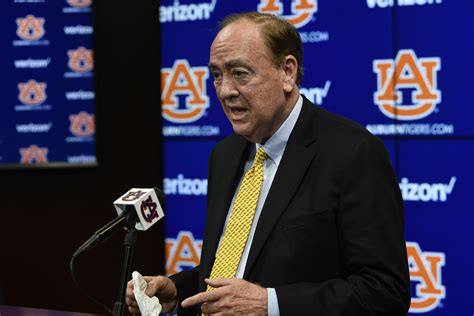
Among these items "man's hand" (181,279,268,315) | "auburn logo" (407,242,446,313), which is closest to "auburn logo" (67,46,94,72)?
"auburn logo" (407,242,446,313)

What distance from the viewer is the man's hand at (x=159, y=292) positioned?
194 centimetres

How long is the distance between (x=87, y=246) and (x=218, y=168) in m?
0.69

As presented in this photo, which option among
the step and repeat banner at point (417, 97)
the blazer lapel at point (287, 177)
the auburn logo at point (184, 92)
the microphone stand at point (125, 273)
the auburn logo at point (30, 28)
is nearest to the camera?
the microphone stand at point (125, 273)

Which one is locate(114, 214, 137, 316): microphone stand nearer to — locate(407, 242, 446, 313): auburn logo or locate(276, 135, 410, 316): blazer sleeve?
locate(276, 135, 410, 316): blazer sleeve

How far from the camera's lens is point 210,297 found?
173 centimetres

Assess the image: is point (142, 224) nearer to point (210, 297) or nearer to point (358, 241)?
point (210, 297)

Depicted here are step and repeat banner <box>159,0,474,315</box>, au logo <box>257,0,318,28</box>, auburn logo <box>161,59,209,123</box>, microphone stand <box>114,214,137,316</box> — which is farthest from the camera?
auburn logo <box>161,59,209,123</box>

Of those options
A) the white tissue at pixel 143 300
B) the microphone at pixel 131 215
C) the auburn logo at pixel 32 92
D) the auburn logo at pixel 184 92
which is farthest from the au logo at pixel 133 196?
the auburn logo at pixel 32 92

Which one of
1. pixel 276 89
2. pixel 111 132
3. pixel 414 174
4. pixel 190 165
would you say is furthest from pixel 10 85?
pixel 276 89

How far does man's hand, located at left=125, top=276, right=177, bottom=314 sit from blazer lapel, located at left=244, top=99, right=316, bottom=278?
0.23 meters

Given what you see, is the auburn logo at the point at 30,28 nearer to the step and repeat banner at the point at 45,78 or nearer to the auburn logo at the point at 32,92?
the step and repeat banner at the point at 45,78

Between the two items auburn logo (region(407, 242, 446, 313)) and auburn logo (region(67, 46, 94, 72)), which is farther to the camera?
auburn logo (region(67, 46, 94, 72))

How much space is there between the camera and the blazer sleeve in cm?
181

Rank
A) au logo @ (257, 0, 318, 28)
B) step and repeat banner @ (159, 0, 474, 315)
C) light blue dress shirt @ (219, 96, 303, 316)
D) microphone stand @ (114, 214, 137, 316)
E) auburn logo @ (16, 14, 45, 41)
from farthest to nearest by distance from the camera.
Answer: auburn logo @ (16, 14, 45, 41), au logo @ (257, 0, 318, 28), step and repeat banner @ (159, 0, 474, 315), light blue dress shirt @ (219, 96, 303, 316), microphone stand @ (114, 214, 137, 316)
